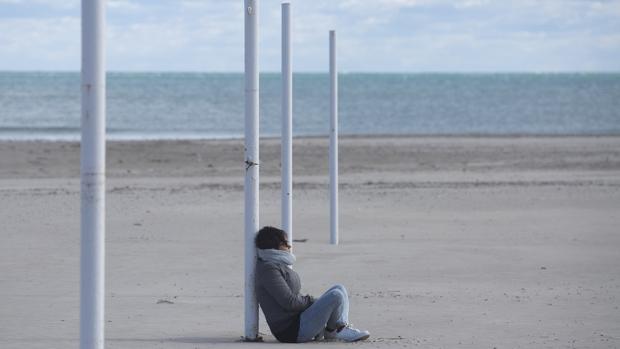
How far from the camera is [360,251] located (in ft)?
48.0

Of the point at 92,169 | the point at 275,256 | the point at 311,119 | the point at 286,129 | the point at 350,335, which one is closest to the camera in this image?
the point at 92,169

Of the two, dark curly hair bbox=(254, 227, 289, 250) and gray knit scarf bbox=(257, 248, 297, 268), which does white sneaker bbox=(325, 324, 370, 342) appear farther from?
dark curly hair bbox=(254, 227, 289, 250)

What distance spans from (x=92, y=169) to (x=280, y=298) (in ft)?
10.0

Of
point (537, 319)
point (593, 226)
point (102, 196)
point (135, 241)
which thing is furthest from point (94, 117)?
point (593, 226)

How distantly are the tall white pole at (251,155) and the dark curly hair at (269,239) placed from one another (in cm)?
6

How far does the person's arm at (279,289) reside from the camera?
8.86 metres

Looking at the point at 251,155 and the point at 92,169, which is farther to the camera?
the point at 251,155

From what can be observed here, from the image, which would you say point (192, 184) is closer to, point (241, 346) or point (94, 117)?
point (241, 346)

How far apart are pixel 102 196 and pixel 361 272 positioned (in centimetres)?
710

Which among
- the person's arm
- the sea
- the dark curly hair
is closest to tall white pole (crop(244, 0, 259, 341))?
the dark curly hair

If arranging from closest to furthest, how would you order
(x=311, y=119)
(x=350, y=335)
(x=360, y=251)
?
(x=350, y=335) < (x=360, y=251) < (x=311, y=119)

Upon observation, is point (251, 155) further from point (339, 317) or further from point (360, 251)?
point (360, 251)

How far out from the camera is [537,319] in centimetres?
1015

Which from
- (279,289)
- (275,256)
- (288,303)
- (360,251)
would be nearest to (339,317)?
(288,303)
